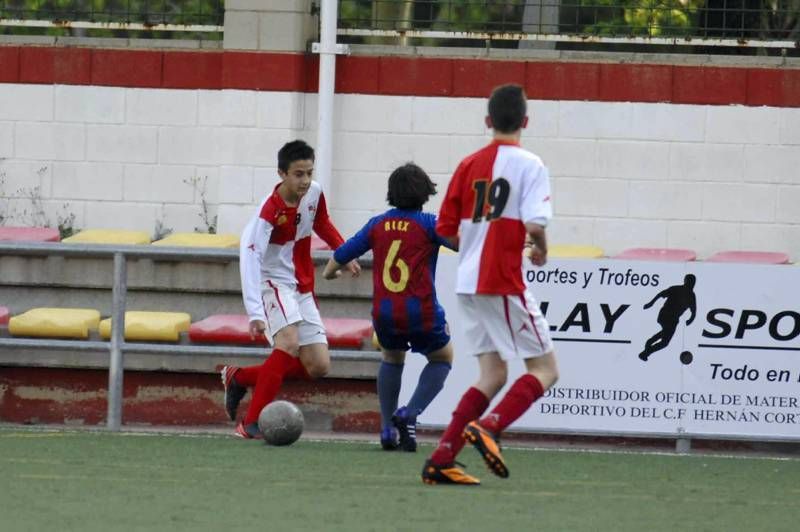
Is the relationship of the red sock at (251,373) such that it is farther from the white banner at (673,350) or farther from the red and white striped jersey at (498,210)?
the red and white striped jersey at (498,210)

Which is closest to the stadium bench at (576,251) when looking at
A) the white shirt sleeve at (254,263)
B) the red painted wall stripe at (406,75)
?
the red painted wall stripe at (406,75)

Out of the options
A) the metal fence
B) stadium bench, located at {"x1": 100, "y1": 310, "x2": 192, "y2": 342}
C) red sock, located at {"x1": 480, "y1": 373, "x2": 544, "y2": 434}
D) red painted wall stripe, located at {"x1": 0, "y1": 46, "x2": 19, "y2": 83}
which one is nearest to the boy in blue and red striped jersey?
red sock, located at {"x1": 480, "y1": 373, "x2": 544, "y2": 434}

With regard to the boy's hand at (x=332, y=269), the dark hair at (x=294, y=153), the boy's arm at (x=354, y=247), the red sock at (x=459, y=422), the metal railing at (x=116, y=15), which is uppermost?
the metal railing at (x=116, y=15)

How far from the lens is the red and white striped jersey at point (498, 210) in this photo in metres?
7.07

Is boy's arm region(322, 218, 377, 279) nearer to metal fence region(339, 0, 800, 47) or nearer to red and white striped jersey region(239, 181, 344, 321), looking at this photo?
red and white striped jersey region(239, 181, 344, 321)

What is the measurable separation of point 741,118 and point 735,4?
0.94m

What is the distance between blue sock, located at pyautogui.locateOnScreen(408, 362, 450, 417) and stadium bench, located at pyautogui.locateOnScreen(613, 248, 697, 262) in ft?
9.37

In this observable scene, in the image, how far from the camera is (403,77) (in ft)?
40.7

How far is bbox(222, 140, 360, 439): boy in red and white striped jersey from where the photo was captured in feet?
29.9

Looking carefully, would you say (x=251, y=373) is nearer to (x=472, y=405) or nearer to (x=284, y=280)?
(x=284, y=280)

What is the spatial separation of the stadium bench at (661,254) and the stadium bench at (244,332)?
1.93 meters

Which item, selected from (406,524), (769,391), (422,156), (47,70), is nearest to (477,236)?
(406,524)

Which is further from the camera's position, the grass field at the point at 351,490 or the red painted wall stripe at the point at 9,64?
the red painted wall stripe at the point at 9,64

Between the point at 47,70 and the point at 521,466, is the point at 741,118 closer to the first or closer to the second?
the point at 521,466
